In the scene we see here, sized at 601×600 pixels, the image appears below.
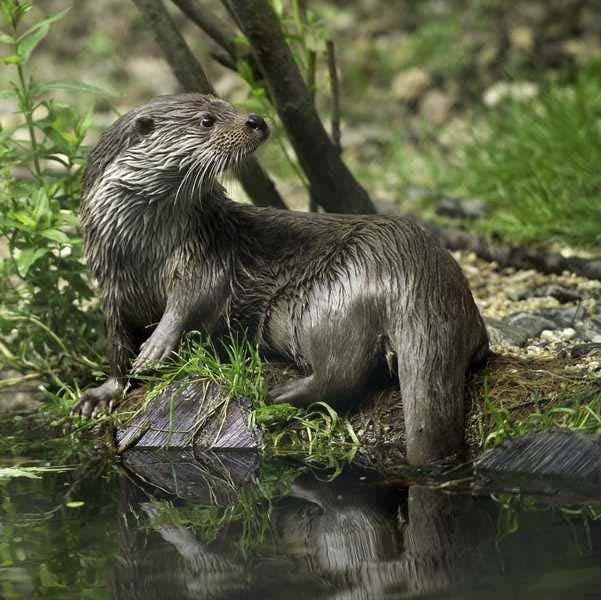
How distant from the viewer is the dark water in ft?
8.00

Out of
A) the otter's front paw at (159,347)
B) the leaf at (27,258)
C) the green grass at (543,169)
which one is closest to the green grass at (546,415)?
the otter's front paw at (159,347)

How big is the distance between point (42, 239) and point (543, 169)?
2.72 m

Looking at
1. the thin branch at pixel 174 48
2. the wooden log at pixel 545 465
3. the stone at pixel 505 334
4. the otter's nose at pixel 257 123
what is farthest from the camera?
the thin branch at pixel 174 48

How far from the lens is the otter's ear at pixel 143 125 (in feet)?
11.6

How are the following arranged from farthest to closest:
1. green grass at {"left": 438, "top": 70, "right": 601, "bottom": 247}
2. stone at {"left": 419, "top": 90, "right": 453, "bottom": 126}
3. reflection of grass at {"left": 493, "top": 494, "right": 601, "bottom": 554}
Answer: stone at {"left": 419, "top": 90, "right": 453, "bottom": 126} → green grass at {"left": 438, "top": 70, "right": 601, "bottom": 247} → reflection of grass at {"left": 493, "top": 494, "right": 601, "bottom": 554}

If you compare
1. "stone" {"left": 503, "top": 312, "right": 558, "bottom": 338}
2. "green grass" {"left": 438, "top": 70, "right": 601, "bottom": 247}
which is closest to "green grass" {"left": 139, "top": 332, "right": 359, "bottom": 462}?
"stone" {"left": 503, "top": 312, "right": 558, "bottom": 338}

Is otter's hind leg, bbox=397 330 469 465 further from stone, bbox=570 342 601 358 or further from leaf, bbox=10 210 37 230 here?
leaf, bbox=10 210 37 230

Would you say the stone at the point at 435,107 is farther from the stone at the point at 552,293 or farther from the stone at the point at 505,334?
the stone at the point at 505,334

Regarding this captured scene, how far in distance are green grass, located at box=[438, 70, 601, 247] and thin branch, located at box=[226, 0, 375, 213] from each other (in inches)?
39.5

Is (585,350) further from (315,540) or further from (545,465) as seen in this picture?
(315,540)

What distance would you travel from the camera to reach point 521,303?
4.56m

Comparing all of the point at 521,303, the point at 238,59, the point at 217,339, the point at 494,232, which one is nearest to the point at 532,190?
the point at 494,232

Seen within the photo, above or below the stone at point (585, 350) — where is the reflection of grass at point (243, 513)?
below

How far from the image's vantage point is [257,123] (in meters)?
3.49
